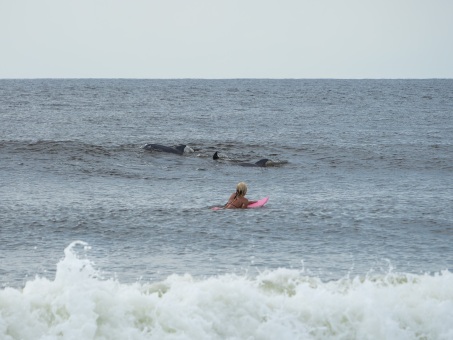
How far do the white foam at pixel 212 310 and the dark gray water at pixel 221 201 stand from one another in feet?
6.30

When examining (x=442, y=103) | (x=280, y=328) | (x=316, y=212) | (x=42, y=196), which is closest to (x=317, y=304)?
(x=280, y=328)

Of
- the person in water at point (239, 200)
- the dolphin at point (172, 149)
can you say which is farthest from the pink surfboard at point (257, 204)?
the dolphin at point (172, 149)

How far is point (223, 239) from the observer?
17.5 m

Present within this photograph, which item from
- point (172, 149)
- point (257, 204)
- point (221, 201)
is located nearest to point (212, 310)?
point (257, 204)

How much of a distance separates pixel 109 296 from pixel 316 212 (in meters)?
9.59

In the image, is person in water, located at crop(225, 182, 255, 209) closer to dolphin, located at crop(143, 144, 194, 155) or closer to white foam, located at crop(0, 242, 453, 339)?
white foam, located at crop(0, 242, 453, 339)

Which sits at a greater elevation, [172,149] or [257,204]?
[172,149]

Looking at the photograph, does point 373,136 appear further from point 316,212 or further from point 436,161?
point 316,212

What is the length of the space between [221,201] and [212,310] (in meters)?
10.2

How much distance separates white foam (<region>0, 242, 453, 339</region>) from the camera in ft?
37.9

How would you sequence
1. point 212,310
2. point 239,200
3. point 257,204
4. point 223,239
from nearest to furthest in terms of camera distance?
point 212,310 → point 223,239 → point 239,200 → point 257,204

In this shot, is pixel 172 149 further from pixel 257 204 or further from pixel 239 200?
pixel 239 200

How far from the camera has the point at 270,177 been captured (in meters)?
26.8

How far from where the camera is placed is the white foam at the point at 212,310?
1154cm
